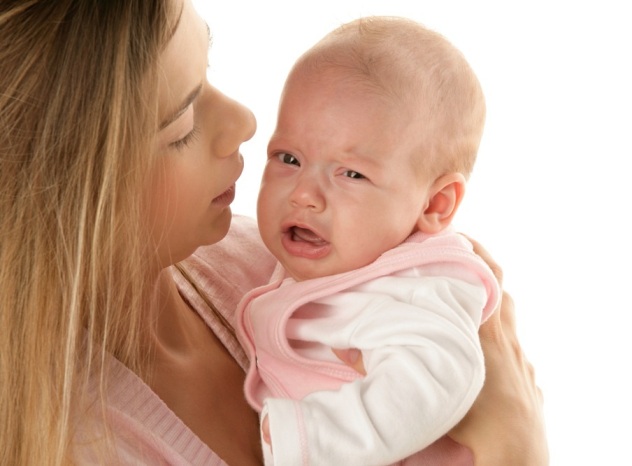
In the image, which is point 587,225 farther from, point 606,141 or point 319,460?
point 319,460

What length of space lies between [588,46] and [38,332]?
2.60 meters

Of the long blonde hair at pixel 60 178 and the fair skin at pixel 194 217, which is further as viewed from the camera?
the fair skin at pixel 194 217

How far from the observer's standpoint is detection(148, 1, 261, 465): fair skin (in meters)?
1.51

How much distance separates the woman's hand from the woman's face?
52cm

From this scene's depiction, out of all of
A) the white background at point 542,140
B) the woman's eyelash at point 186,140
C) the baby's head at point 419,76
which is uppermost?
the baby's head at point 419,76

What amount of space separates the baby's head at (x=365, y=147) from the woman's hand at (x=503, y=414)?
0.27 m

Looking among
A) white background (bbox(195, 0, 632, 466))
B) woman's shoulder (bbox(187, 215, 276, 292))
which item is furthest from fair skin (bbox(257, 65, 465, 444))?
white background (bbox(195, 0, 632, 466))

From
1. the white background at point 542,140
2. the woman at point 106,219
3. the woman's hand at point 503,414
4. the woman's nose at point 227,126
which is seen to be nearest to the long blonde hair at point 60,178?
the woman at point 106,219

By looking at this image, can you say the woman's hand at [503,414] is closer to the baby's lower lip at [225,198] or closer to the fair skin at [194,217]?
the fair skin at [194,217]

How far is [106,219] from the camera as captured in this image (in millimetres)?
1423

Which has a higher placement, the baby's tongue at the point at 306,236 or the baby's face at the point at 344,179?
the baby's face at the point at 344,179

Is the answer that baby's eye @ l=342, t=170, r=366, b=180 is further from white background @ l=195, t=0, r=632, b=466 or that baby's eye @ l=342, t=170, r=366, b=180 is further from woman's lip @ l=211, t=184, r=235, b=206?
white background @ l=195, t=0, r=632, b=466

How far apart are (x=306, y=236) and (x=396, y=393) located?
0.35 m

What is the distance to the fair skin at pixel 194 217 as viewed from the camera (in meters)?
1.51
